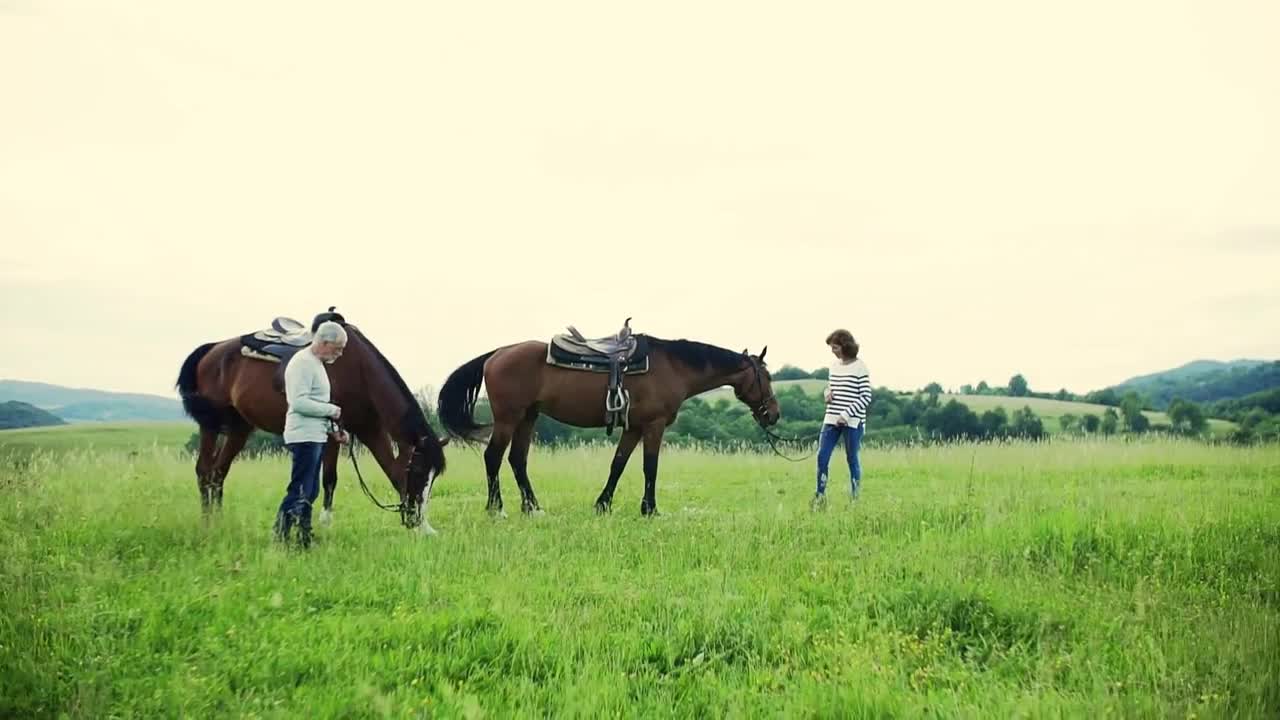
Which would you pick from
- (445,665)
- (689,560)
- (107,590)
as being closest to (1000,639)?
(689,560)

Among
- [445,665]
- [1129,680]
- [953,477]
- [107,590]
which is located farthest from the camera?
[953,477]

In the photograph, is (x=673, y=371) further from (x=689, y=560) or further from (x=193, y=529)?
(x=193, y=529)

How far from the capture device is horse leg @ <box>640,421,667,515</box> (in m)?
9.38

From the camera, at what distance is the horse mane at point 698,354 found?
33.5 feet

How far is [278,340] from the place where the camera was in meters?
8.24

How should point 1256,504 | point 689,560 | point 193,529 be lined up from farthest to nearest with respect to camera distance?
point 1256,504, point 193,529, point 689,560

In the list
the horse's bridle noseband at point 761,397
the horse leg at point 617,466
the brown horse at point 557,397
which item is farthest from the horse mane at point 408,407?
the horse's bridle noseband at point 761,397

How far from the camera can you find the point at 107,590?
17.6 feet

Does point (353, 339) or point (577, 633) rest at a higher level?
point (353, 339)

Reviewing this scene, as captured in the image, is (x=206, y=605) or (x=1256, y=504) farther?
(x=1256, y=504)

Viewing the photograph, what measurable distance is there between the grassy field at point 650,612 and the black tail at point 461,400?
5.05ft

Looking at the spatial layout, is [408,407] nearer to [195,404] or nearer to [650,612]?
[195,404]

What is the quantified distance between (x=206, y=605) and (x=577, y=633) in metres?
2.34

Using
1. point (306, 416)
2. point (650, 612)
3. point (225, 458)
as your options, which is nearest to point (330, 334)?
point (306, 416)
